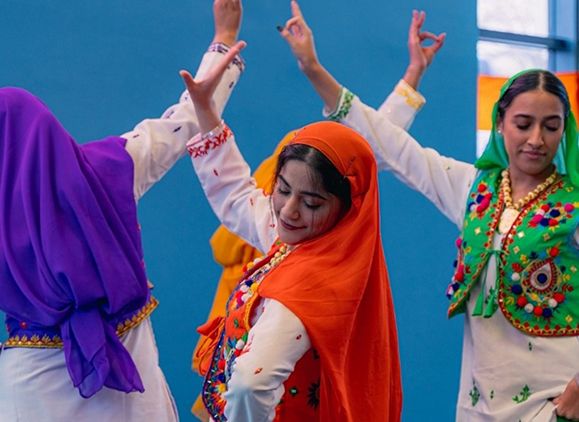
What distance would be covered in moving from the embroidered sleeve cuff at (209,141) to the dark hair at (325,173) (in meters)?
0.54

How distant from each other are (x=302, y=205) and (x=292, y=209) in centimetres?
2

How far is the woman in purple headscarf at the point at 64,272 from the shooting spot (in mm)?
2211

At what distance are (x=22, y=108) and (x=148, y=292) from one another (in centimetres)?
56

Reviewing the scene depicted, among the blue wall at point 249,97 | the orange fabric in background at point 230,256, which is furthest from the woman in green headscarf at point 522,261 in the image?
the blue wall at point 249,97

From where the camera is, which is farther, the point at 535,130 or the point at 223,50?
the point at 223,50

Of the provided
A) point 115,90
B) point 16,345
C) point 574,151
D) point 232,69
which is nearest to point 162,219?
point 115,90

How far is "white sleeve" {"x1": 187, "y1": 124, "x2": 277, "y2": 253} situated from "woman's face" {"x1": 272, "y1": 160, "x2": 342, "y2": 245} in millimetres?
495

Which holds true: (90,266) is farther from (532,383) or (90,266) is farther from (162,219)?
(162,219)

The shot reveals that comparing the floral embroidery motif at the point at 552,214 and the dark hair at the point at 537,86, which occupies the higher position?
the dark hair at the point at 537,86

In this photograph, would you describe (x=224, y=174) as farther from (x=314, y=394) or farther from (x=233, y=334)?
(x=314, y=394)

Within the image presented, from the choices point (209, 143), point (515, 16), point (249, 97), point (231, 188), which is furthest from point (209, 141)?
point (515, 16)

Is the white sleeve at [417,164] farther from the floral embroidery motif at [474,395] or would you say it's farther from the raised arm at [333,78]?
the floral embroidery motif at [474,395]

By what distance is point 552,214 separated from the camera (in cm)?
229

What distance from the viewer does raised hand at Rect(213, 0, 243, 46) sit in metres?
2.69
